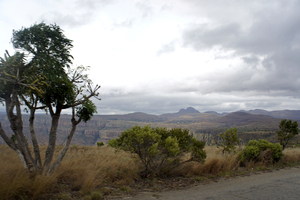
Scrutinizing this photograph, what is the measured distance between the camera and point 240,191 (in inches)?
233

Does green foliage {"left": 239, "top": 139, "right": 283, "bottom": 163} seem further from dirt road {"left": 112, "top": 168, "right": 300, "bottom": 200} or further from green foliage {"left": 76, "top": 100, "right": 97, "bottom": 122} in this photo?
green foliage {"left": 76, "top": 100, "right": 97, "bottom": 122}

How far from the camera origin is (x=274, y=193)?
223 inches

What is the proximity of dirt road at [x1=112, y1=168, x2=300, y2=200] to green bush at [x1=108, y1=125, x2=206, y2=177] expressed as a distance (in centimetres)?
145

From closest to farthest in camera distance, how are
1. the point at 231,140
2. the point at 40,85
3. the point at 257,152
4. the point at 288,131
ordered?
the point at 40,85 → the point at 257,152 → the point at 231,140 → the point at 288,131

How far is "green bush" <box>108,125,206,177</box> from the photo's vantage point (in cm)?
698

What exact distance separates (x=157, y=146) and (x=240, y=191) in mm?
3391

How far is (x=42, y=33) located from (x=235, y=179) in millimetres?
9958

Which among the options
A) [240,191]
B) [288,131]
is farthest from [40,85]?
[288,131]

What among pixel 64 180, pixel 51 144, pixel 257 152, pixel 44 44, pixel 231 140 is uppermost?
pixel 44 44

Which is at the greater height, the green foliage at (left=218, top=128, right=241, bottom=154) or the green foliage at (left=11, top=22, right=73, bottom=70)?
the green foliage at (left=11, top=22, right=73, bottom=70)

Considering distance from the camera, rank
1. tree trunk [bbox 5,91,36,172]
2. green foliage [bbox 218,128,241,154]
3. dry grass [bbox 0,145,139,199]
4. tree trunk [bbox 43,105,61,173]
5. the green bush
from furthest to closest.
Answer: green foliage [bbox 218,128,241,154], the green bush, tree trunk [bbox 43,105,61,173], tree trunk [bbox 5,91,36,172], dry grass [bbox 0,145,139,199]

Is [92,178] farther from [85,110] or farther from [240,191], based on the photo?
[240,191]

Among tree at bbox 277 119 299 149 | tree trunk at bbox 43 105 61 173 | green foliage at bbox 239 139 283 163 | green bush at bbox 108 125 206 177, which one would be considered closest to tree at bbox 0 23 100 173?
tree trunk at bbox 43 105 61 173

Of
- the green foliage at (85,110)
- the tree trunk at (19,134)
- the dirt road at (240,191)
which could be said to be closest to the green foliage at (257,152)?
the dirt road at (240,191)
